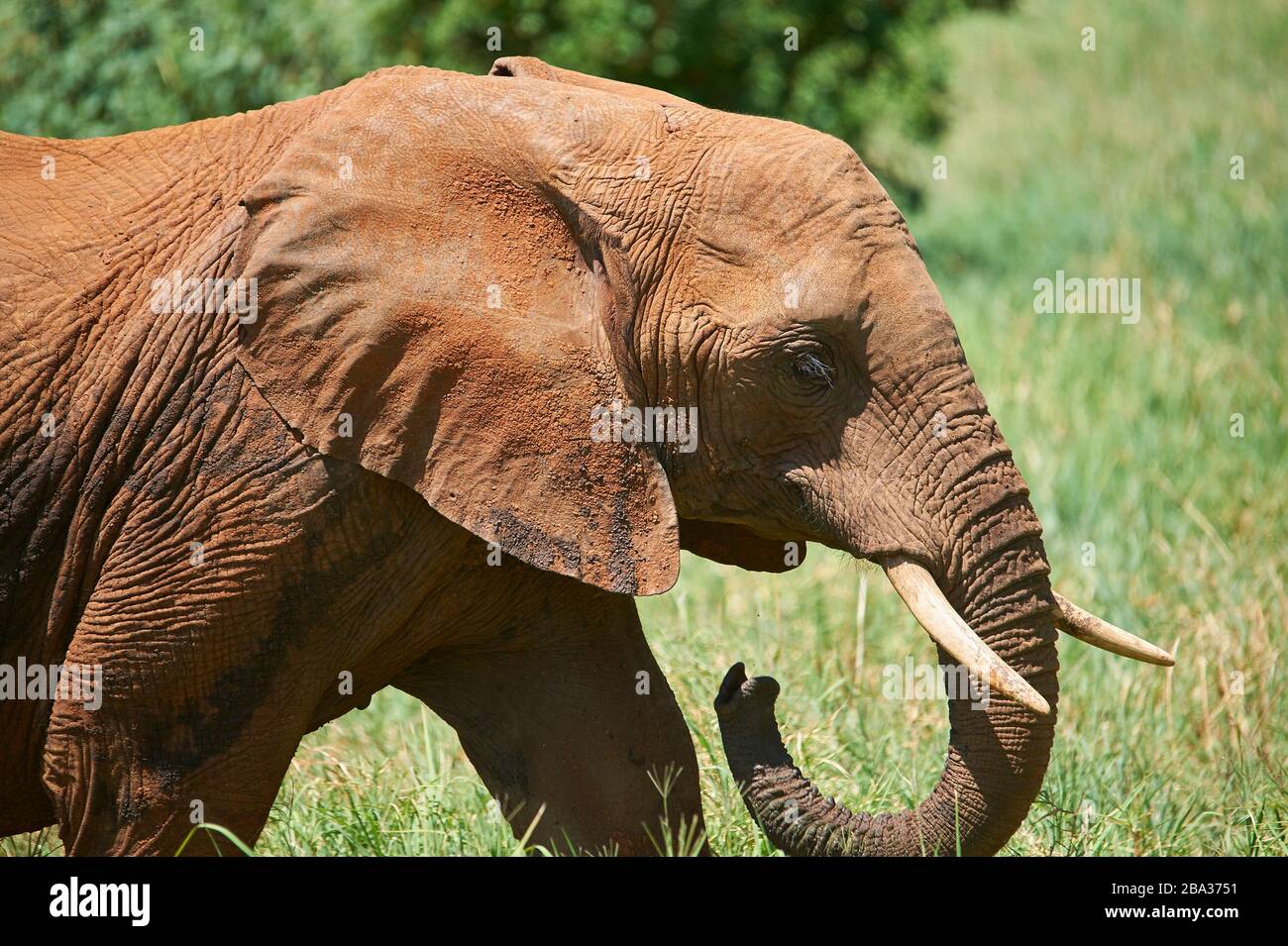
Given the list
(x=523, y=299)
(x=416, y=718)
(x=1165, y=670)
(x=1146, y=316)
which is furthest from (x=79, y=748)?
(x=1146, y=316)

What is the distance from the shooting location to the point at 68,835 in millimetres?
3516

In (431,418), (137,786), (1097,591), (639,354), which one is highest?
(639,354)

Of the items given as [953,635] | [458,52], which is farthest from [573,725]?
[458,52]

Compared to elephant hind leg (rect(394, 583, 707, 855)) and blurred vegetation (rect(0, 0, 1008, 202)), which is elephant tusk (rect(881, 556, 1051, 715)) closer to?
elephant hind leg (rect(394, 583, 707, 855))

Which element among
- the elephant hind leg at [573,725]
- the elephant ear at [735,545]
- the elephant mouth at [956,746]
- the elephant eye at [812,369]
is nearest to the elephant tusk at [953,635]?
the elephant mouth at [956,746]

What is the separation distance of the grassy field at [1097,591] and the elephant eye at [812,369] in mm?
1270

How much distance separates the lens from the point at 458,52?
11359mm

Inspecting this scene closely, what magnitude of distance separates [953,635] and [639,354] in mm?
849

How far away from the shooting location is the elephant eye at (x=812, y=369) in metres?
3.43

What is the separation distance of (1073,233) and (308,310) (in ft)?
31.5

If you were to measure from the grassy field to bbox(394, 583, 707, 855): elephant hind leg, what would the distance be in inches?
6.2

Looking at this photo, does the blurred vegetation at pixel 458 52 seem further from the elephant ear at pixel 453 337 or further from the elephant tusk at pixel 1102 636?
the elephant tusk at pixel 1102 636

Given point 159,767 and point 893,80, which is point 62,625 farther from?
point 893,80

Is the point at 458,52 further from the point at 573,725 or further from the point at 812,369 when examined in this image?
the point at 812,369
